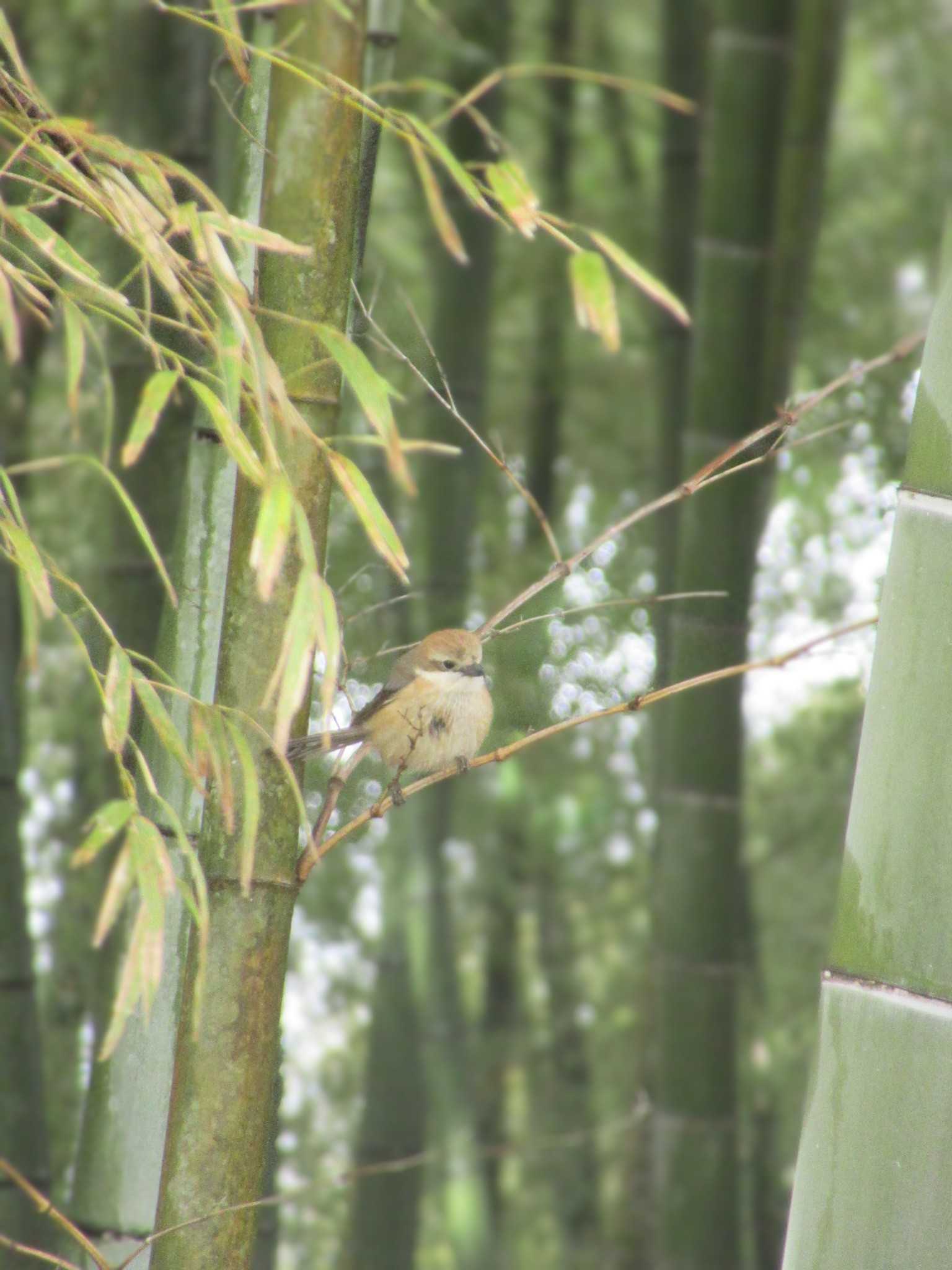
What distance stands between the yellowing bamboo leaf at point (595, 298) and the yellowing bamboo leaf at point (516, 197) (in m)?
0.06

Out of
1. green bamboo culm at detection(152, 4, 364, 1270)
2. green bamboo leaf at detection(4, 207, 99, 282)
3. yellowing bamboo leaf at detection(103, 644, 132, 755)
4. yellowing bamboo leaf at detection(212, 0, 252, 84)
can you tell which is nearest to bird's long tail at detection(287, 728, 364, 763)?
green bamboo culm at detection(152, 4, 364, 1270)

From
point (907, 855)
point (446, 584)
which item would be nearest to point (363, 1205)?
point (446, 584)

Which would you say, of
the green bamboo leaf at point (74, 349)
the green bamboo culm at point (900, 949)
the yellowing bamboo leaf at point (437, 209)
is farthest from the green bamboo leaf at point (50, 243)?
the green bamboo culm at point (900, 949)

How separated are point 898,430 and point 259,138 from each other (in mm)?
2502

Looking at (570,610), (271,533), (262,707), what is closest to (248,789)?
(262,707)

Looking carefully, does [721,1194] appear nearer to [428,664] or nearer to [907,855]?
[428,664]

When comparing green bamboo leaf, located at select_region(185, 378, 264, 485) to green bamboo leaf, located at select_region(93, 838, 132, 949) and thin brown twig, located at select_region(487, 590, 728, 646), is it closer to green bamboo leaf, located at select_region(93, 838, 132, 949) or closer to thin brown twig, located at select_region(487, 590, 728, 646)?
green bamboo leaf, located at select_region(93, 838, 132, 949)

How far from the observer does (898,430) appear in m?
3.71

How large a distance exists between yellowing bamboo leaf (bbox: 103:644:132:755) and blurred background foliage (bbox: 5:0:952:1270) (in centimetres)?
203

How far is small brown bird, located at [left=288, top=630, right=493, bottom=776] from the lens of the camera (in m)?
2.40

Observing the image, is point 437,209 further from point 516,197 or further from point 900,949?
point 900,949

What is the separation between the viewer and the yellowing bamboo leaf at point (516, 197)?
1.20 m

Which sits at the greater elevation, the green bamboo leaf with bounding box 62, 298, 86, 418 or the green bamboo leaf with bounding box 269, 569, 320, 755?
the green bamboo leaf with bounding box 62, 298, 86, 418

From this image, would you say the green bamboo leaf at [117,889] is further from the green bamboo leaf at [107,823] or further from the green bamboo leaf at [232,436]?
the green bamboo leaf at [232,436]
